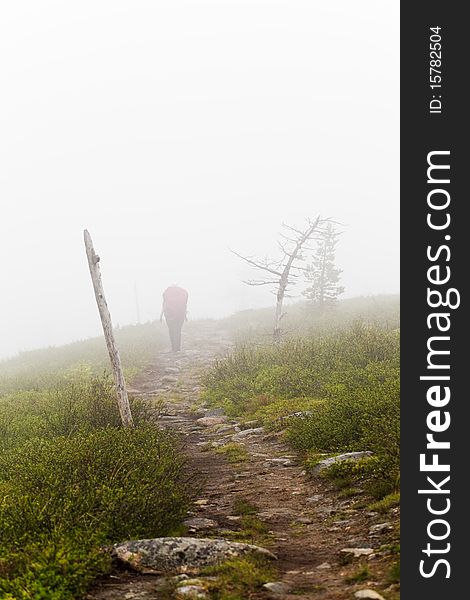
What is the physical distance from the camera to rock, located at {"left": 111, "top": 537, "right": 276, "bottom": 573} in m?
4.33

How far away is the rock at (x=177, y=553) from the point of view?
4.33 metres

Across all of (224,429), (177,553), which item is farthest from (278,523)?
(224,429)

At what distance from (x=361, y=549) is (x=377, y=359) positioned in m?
8.57

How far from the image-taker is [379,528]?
188 inches

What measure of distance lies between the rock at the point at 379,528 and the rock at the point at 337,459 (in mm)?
1940

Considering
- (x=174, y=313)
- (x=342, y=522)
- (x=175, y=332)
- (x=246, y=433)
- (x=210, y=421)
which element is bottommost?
(x=210, y=421)

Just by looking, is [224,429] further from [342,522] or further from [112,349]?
[342,522]

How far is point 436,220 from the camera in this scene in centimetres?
405

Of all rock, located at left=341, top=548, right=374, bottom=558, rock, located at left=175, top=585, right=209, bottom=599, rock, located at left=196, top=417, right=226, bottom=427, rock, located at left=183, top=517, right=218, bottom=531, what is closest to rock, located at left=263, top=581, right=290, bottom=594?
rock, located at left=175, top=585, right=209, bottom=599

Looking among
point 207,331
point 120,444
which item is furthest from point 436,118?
point 207,331

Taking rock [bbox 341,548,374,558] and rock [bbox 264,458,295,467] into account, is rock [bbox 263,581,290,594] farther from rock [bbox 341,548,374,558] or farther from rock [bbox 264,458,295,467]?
rock [bbox 264,458,295,467]

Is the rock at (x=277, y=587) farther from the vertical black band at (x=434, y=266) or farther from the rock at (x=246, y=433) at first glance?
the rock at (x=246, y=433)

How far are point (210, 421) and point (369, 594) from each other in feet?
29.7

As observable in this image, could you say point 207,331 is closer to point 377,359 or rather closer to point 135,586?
point 377,359
